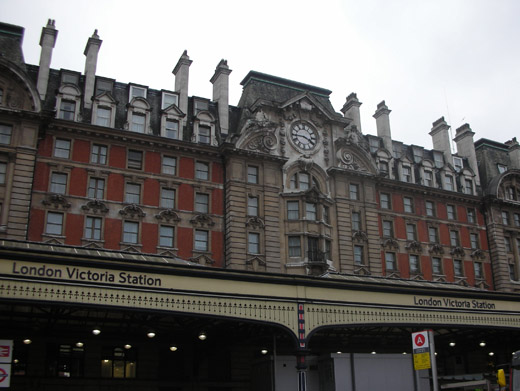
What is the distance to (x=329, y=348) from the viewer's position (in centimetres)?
4294

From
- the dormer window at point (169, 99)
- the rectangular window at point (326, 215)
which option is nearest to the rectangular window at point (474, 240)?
the rectangular window at point (326, 215)

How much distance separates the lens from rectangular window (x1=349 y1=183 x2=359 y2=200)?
5366 centimetres

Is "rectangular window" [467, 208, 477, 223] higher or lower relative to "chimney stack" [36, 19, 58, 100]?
lower

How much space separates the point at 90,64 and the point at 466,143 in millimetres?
41136

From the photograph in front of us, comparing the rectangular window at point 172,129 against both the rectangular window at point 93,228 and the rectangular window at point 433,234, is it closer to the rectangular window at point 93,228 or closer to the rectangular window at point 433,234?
the rectangular window at point 93,228

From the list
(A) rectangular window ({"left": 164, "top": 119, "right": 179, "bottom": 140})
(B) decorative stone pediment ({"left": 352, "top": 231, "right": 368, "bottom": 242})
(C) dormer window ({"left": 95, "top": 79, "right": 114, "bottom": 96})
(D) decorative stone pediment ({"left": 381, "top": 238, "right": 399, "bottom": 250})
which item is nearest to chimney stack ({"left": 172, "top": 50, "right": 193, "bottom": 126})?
(A) rectangular window ({"left": 164, "top": 119, "right": 179, "bottom": 140})

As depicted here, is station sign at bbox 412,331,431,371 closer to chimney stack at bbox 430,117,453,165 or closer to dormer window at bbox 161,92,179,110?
dormer window at bbox 161,92,179,110

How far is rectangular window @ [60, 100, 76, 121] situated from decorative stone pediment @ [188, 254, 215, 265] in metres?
13.7

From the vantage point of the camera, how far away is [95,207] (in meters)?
43.4

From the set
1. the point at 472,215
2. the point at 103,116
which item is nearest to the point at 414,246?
the point at 472,215

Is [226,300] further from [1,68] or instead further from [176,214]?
[1,68]

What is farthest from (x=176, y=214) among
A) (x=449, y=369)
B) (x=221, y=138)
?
(x=449, y=369)

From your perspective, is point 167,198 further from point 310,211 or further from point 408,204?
point 408,204

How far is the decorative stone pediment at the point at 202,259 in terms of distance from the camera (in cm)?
4530
